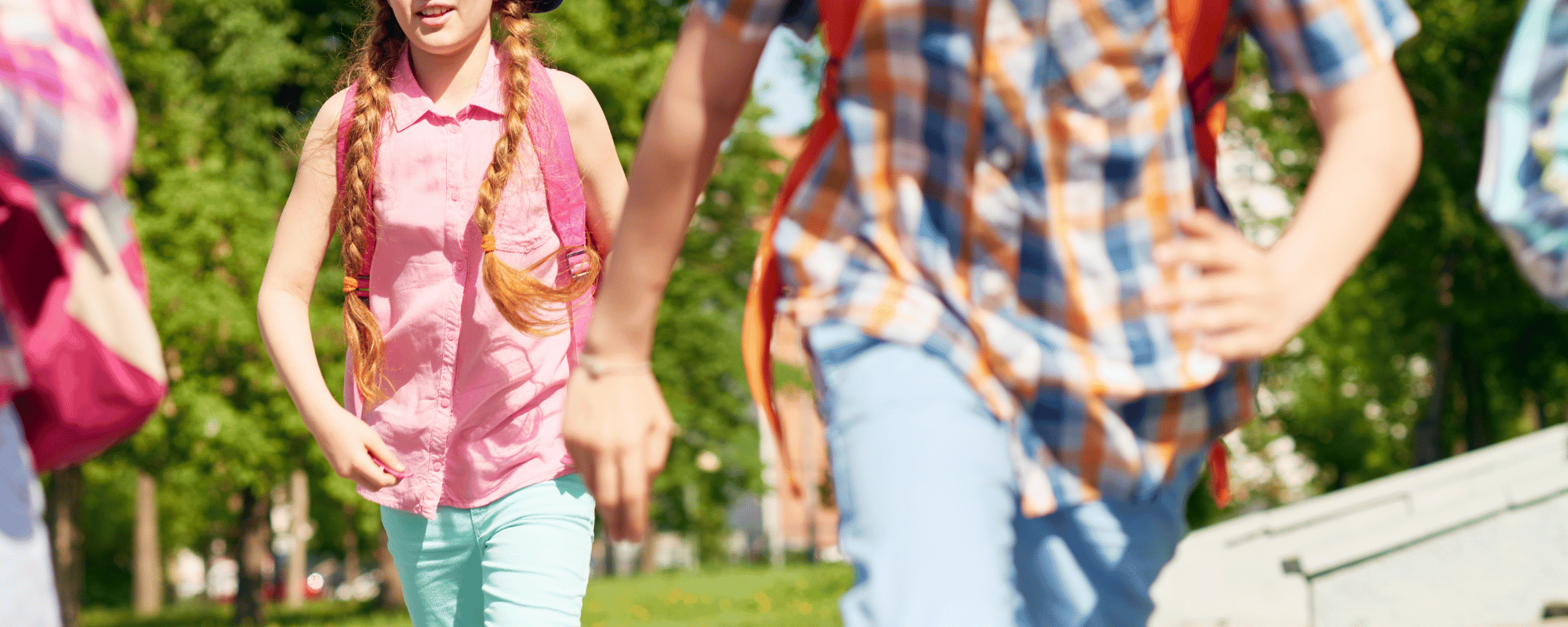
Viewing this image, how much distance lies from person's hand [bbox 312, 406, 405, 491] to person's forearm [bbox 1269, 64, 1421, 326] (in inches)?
73.2

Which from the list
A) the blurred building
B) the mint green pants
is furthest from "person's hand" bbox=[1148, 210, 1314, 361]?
the blurred building

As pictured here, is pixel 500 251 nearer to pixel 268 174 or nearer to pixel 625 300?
pixel 625 300

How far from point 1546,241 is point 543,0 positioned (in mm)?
2170

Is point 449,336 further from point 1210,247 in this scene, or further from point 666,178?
point 1210,247

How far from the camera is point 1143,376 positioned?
Answer: 1970 millimetres

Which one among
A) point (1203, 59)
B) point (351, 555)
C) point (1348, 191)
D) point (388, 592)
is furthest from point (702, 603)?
point (351, 555)

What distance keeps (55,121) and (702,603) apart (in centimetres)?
1674

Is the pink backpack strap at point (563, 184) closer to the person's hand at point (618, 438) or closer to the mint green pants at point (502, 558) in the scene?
the mint green pants at point (502, 558)

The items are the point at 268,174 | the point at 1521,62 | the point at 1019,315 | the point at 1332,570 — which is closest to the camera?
the point at 1019,315

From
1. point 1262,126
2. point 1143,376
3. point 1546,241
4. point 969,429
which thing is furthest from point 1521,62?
point 1262,126

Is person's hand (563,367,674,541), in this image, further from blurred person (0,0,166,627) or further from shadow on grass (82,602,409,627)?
shadow on grass (82,602,409,627)

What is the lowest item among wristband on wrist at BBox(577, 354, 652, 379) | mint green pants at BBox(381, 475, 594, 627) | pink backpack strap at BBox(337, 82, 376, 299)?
mint green pants at BBox(381, 475, 594, 627)

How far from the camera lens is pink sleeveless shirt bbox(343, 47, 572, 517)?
10.5ft

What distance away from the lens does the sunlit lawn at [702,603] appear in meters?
15.2
